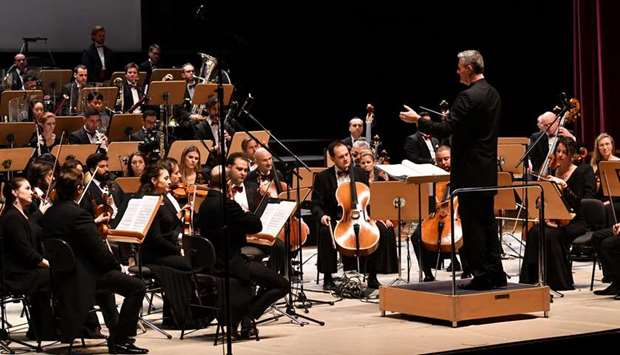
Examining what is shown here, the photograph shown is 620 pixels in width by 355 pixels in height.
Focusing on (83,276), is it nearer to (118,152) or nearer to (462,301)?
(462,301)

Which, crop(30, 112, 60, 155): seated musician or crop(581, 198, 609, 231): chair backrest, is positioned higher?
crop(30, 112, 60, 155): seated musician

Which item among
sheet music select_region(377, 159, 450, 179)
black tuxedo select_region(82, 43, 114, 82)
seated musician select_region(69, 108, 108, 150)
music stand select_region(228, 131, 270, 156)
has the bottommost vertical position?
sheet music select_region(377, 159, 450, 179)

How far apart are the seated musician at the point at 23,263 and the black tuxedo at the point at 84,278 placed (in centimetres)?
24

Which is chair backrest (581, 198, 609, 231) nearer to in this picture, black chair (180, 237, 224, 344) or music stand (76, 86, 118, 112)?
black chair (180, 237, 224, 344)

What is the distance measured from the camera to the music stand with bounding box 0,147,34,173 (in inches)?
400

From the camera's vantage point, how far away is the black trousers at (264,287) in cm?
746

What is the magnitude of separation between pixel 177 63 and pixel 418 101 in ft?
11.4

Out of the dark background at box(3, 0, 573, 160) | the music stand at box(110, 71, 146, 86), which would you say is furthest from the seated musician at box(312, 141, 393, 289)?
the dark background at box(3, 0, 573, 160)

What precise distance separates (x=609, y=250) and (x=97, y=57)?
8.45m

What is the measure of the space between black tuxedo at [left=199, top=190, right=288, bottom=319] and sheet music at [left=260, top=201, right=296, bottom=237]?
471mm

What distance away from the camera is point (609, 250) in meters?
8.88

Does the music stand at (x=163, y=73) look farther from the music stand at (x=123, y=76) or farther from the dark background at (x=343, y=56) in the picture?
the dark background at (x=343, y=56)

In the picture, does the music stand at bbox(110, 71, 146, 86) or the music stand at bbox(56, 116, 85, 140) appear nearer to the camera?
the music stand at bbox(56, 116, 85, 140)

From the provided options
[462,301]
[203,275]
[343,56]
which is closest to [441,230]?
[462,301]
